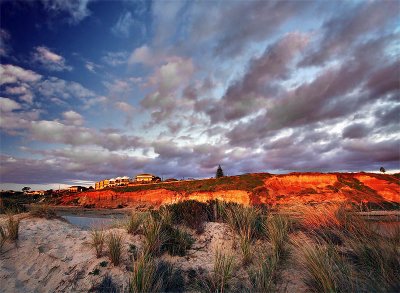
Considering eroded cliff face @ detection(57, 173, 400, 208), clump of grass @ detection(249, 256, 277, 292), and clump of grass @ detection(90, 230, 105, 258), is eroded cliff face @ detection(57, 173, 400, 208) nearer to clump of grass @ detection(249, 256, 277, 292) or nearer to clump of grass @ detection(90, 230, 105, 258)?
clump of grass @ detection(90, 230, 105, 258)

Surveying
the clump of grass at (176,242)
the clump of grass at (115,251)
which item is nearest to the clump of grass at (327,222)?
the clump of grass at (176,242)

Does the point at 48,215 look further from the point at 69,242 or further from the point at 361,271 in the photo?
the point at 361,271

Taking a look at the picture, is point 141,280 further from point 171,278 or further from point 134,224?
point 134,224

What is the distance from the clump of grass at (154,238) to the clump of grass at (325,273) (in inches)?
151

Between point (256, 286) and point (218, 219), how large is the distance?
4744 mm

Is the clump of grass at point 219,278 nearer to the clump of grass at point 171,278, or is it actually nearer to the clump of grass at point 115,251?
the clump of grass at point 171,278

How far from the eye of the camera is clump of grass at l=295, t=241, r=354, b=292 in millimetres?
4626

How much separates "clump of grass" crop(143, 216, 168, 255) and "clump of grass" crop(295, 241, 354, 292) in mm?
3841

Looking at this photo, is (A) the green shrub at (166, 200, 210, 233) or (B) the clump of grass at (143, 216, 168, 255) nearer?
(B) the clump of grass at (143, 216, 168, 255)

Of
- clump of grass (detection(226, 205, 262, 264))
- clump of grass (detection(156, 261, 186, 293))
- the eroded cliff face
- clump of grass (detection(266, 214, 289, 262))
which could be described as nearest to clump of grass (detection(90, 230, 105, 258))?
clump of grass (detection(156, 261, 186, 293))

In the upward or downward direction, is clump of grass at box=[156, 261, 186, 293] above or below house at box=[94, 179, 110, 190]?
below

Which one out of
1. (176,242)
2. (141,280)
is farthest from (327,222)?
(141,280)

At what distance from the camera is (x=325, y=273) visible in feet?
15.5

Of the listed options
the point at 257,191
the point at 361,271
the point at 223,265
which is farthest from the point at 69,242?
Result: the point at 257,191
